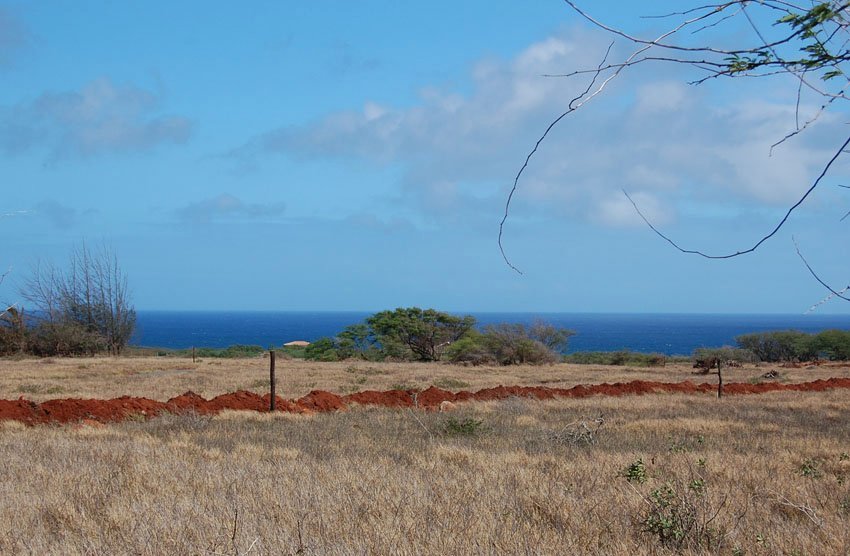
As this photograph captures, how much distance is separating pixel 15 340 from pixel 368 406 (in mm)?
36998

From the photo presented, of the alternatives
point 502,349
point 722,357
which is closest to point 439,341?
point 502,349

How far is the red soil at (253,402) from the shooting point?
1348 centimetres

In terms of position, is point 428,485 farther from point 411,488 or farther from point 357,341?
point 357,341

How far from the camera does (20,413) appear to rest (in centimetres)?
1344

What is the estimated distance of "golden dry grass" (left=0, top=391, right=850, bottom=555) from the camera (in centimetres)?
502

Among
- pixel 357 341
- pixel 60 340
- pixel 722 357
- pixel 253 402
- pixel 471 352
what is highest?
pixel 60 340

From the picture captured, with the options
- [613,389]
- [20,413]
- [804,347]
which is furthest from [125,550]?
[804,347]

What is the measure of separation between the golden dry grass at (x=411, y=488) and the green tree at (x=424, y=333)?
41523mm

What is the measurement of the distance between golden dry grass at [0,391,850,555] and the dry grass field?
0.03 meters

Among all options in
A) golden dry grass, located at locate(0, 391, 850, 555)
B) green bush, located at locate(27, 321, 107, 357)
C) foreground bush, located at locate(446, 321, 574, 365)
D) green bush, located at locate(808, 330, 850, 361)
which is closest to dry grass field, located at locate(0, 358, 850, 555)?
golden dry grass, located at locate(0, 391, 850, 555)

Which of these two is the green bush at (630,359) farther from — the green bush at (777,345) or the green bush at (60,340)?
the green bush at (60,340)

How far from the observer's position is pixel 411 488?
6.69m

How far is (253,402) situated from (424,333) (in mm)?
38632

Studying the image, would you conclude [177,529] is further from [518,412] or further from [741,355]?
[741,355]
